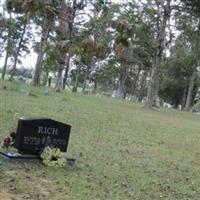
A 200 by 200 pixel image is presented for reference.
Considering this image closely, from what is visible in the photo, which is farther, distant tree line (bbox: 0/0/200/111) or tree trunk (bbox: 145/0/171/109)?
tree trunk (bbox: 145/0/171/109)

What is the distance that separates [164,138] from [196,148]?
1471mm

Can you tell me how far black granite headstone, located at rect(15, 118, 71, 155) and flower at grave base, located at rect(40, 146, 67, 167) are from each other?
13 cm

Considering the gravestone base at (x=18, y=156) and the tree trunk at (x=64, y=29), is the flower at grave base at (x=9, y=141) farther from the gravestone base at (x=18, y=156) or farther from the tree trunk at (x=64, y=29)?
the tree trunk at (x=64, y=29)

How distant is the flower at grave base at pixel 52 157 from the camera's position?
941 cm

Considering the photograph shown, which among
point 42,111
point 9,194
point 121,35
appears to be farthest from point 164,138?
point 121,35

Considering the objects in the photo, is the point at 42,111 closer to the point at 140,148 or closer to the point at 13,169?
the point at 140,148

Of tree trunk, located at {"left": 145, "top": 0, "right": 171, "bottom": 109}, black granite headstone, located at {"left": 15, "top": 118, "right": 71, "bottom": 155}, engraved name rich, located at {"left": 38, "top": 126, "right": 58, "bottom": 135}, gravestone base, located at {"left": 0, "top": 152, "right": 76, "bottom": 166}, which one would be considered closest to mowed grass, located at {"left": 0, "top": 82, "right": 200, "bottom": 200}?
gravestone base, located at {"left": 0, "top": 152, "right": 76, "bottom": 166}

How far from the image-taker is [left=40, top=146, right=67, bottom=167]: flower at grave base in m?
9.41

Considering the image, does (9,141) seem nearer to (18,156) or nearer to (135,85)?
(18,156)

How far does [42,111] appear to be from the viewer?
60.9 ft

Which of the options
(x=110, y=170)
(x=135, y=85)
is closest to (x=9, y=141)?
(x=110, y=170)

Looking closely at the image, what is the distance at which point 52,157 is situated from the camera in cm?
955

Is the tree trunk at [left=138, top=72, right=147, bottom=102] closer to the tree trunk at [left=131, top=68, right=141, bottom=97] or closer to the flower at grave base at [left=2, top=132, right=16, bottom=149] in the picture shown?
the tree trunk at [left=131, top=68, right=141, bottom=97]

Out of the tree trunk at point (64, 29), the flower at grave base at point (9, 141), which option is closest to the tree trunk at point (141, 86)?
the flower at grave base at point (9, 141)
